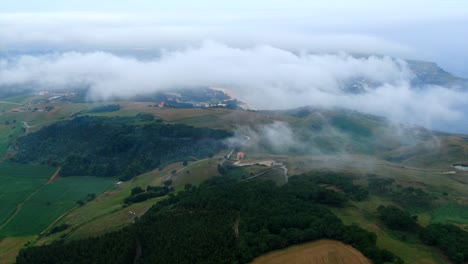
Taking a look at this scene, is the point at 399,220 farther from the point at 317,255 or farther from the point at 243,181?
the point at 243,181

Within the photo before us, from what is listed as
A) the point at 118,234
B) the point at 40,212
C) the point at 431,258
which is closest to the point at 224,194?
the point at 118,234

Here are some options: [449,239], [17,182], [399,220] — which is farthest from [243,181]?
[17,182]

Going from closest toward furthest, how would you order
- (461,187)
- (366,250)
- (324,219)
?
1. (366,250)
2. (324,219)
3. (461,187)

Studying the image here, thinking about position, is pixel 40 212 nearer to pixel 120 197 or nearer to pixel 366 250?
pixel 120 197

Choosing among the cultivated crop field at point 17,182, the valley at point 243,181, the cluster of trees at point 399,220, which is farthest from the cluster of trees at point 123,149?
the cluster of trees at point 399,220

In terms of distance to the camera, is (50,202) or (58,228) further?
(50,202)

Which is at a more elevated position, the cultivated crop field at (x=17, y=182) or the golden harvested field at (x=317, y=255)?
the golden harvested field at (x=317, y=255)

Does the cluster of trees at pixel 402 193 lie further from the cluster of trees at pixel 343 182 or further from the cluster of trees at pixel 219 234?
the cluster of trees at pixel 219 234
